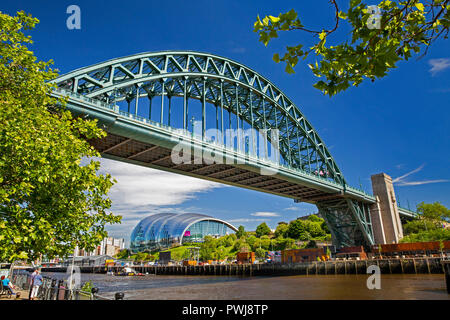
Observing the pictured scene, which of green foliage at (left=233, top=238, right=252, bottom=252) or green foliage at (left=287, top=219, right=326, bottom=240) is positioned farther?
green foliage at (left=233, top=238, right=252, bottom=252)

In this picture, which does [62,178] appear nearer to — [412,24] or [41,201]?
[41,201]

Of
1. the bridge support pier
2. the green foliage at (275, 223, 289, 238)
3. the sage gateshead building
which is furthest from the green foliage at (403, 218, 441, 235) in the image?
the sage gateshead building

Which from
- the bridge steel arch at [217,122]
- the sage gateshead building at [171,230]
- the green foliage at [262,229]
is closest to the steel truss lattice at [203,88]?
the bridge steel arch at [217,122]

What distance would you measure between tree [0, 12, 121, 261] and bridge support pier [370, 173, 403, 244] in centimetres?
6226

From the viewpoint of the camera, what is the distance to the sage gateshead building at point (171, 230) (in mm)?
139125

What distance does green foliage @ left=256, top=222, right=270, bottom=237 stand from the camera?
116 m

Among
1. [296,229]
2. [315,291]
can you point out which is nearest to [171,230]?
[296,229]

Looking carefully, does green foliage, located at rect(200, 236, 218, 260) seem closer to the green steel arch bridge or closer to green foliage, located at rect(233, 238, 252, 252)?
green foliage, located at rect(233, 238, 252, 252)

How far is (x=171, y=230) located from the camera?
5536 inches

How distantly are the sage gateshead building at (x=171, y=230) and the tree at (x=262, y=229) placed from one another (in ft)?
114

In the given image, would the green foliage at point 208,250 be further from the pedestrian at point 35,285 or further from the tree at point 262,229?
the pedestrian at point 35,285

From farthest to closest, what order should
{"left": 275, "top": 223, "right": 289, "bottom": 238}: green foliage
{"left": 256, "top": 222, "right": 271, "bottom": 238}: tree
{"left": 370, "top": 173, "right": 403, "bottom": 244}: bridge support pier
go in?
{"left": 256, "top": 222, "right": 271, "bottom": 238}: tree, {"left": 275, "top": 223, "right": 289, "bottom": 238}: green foliage, {"left": 370, "top": 173, "right": 403, "bottom": 244}: bridge support pier

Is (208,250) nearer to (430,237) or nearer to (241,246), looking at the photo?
(241,246)
